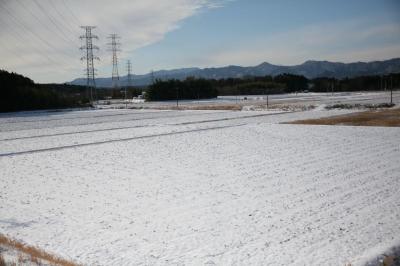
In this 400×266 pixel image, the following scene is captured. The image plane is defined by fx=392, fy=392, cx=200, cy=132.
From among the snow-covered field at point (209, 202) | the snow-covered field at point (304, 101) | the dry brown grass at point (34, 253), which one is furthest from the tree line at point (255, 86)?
the dry brown grass at point (34, 253)

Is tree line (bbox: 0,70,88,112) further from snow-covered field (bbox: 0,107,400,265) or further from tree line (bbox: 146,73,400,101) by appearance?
snow-covered field (bbox: 0,107,400,265)

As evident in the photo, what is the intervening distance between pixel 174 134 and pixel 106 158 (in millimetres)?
7480

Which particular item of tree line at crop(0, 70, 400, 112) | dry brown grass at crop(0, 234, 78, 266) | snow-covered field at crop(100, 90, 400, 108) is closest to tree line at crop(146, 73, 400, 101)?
tree line at crop(0, 70, 400, 112)

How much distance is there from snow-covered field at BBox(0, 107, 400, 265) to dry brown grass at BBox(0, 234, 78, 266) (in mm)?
221

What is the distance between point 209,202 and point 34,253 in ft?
12.7

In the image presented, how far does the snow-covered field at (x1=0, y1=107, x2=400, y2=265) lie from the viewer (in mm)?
6215

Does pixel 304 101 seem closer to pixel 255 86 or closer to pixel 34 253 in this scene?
pixel 255 86

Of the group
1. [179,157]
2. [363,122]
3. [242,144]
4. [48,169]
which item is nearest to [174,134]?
[242,144]

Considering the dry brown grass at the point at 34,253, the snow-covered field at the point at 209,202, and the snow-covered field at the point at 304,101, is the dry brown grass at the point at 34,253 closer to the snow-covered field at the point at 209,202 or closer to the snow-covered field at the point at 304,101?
the snow-covered field at the point at 209,202

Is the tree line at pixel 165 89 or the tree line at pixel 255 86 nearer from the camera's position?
the tree line at pixel 165 89

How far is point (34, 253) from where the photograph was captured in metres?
6.10

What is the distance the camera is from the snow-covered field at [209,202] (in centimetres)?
621

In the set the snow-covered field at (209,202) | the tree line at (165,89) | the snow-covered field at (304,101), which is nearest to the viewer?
the snow-covered field at (209,202)

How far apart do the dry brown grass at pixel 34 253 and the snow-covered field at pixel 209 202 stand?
0.73 ft
